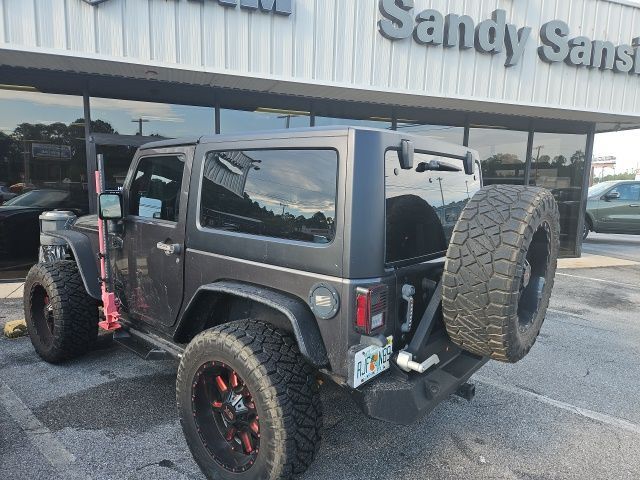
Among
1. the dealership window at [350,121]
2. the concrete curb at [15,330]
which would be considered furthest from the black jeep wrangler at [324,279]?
the dealership window at [350,121]

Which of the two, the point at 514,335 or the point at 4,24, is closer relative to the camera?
the point at 514,335

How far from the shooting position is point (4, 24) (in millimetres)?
4859

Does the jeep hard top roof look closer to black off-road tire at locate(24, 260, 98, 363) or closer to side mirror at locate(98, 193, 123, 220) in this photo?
side mirror at locate(98, 193, 123, 220)

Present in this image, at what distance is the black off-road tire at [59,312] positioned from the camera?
341 cm

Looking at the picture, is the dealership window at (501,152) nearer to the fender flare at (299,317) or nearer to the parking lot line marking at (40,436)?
the fender flare at (299,317)

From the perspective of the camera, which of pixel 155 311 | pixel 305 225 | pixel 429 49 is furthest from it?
pixel 429 49

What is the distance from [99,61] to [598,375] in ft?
21.2

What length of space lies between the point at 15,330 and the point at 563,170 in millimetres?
10696

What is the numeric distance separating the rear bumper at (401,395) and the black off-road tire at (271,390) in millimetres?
266

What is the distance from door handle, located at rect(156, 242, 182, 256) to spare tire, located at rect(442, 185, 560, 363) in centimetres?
161

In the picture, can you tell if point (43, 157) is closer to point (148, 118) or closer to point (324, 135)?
point (148, 118)

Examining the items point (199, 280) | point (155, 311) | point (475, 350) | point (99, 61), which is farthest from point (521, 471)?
point (99, 61)

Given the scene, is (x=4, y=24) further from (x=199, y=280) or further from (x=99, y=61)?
(x=199, y=280)

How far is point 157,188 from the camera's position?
3.03 m
